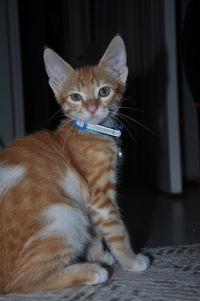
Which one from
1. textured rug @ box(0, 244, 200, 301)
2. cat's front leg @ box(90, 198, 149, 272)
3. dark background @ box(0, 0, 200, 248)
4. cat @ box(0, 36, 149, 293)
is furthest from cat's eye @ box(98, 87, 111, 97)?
textured rug @ box(0, 244, 200, 301)

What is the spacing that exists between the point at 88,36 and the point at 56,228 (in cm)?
363

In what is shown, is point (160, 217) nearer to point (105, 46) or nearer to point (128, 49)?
point (128, 49)

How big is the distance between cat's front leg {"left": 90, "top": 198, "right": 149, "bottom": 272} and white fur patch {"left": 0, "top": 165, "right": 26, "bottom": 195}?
278 mm

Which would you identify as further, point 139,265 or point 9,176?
point 139,265

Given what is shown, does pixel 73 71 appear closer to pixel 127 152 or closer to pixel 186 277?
pixel 186 277

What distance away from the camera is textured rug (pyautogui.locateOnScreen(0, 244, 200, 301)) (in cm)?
109

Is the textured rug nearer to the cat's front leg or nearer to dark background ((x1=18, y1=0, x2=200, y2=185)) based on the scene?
the cat's front leg

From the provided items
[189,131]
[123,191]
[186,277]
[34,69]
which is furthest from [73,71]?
[34,69]

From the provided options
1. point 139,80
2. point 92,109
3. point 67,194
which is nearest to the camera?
point 67,194

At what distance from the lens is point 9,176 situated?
Result: 121 cm

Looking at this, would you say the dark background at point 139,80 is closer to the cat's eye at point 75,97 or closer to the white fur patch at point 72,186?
the cat's eye at point 75,97

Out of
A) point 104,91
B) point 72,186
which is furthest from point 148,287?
point 104,91

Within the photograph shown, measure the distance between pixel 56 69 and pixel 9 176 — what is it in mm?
520

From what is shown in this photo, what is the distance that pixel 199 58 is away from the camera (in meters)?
2.67
